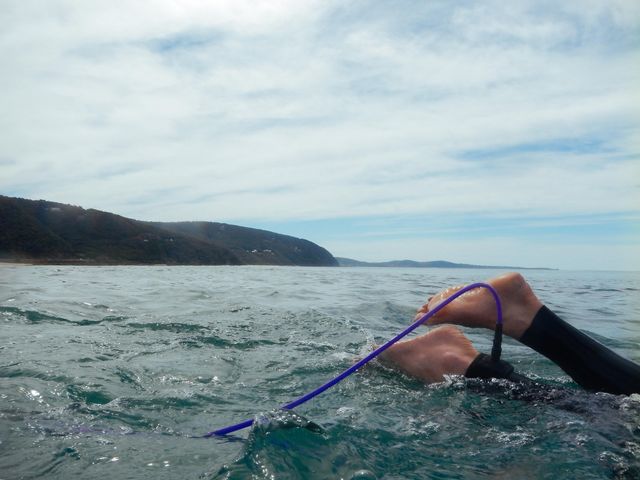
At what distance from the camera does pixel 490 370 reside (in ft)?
11.3

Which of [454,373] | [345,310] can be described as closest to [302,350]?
[454,373]

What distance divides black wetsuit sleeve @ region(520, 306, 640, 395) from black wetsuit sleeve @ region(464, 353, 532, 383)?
26 cm

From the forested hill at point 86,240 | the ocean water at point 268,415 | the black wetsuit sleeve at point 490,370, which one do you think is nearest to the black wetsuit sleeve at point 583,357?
the ocean water at point 268,415

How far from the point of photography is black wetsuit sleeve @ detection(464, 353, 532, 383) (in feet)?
11.3

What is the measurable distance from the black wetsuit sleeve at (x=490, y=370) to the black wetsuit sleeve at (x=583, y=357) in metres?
0.26

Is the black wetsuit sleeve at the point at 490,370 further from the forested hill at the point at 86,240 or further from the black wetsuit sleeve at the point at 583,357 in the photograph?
the forested hill at the point at 86,240

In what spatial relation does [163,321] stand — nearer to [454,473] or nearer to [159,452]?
[159,452]

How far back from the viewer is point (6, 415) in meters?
2.97

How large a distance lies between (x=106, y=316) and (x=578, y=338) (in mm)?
5941

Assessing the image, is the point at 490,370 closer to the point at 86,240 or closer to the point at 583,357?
the point at 583,357

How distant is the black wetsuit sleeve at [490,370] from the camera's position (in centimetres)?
343

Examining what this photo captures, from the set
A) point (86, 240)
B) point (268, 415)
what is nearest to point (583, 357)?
point (268, 415)

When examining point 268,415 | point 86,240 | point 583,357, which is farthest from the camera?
point 86,240

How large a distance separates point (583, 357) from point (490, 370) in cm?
63
